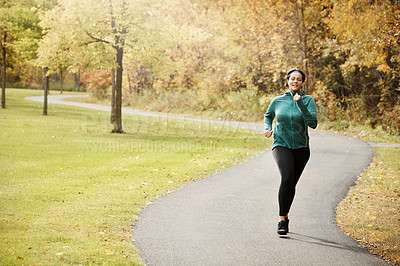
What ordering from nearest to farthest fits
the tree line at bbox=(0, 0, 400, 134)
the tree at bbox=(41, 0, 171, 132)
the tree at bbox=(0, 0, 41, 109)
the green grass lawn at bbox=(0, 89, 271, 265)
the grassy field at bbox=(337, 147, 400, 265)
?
1. the green grass lawn at bbox=(0, 89, 271, 265)
2. the grassy field at bbox=(337, 147, 400, 265)
3. the tree at bbox=(41, 0, 171, 132)
4. the tree line at bbox=(0, 0, 400, 134)
5. the tree at bbox=(0, 0, 41, 109)

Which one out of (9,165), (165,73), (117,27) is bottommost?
(9,165)

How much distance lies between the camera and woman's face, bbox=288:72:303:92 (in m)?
5.84

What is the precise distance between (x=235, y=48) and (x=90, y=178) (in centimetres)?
1858

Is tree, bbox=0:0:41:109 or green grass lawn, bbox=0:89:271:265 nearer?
green grass lawn, bbox=0:89:271:265

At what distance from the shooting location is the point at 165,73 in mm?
20125

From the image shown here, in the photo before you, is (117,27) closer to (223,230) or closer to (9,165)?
(9,165)

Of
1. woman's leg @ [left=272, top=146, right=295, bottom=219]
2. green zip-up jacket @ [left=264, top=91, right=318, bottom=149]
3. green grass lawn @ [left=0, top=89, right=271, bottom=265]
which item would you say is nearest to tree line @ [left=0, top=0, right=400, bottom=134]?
green grass lawn @ [left=0, top=89, right=271, bottom=265]

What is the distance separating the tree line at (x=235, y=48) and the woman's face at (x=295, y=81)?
733 cm

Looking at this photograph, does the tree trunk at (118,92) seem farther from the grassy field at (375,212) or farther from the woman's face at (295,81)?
the woman's face at (295,81)

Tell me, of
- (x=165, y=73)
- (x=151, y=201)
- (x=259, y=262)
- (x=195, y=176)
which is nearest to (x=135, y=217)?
(x=151, y=201)

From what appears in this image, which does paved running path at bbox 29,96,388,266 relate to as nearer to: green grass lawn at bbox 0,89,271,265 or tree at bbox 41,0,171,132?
green grass lawn at bbox 0,89,271,265

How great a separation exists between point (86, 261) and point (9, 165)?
7.52 meters

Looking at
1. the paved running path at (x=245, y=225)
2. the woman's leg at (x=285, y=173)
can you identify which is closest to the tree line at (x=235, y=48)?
the paved running path at (x=245, y=225)

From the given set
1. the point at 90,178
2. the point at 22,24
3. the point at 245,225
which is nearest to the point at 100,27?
the point at 90,178
